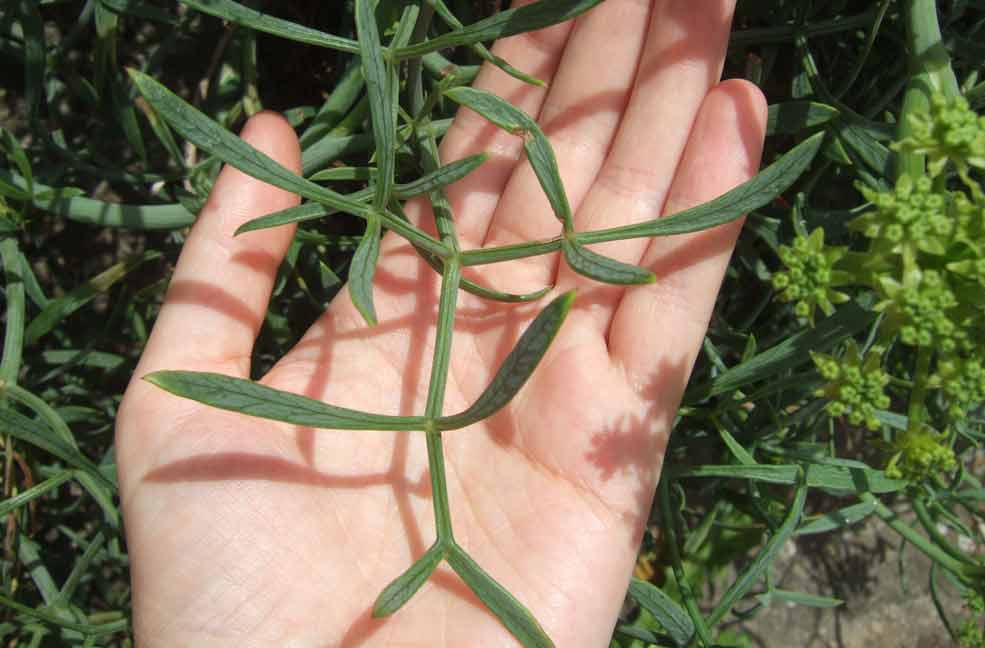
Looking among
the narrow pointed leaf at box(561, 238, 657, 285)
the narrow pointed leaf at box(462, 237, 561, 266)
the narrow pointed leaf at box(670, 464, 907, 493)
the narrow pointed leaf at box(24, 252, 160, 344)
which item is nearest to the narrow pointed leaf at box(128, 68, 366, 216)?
the narrow pointed leaf at box(462, 237, 561, 266)

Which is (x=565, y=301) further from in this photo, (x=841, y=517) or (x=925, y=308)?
(x=841, y=517)

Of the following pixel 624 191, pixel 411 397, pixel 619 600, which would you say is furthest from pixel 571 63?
pixel 619 600

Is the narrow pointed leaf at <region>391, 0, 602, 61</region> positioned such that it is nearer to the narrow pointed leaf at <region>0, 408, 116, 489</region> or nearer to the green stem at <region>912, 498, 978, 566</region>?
the narrow pointed leaf at <region>0, 408, 116, 489</region>

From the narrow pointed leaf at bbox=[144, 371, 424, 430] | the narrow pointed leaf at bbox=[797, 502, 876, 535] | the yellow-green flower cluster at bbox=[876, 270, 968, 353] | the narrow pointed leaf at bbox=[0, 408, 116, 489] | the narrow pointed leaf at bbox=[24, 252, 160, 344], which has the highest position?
the yellow-green flower cluster at bbox=[876, 270, 968, 353]

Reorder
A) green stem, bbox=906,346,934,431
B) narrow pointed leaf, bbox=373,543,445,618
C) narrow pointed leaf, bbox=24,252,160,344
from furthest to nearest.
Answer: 1. narrow pointed leaf, bbox=24,252,160,344
2. narrow pointed leaf, bbox=373,543,445,618
3. green stem, bbox=906,346,934,431

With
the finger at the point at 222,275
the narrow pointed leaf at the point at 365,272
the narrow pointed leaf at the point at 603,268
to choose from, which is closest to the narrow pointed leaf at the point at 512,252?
the narrow pointed leaf at the point at 603,268

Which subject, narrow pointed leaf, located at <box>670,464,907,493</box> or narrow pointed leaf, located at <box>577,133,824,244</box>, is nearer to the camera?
narrow pointed leaf, located at <box>577,133,824,244</box>

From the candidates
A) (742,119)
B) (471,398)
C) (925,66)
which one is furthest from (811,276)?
(471,398)

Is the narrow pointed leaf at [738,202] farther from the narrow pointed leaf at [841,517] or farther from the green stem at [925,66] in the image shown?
the narrow pointed leaf at [841,517]
